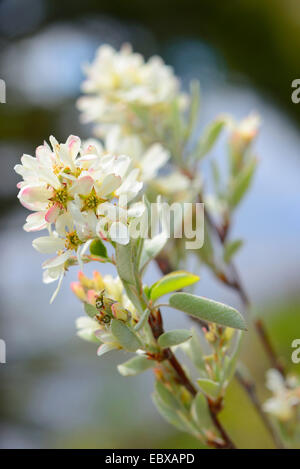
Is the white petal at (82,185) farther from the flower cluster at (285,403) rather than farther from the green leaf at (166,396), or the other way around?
the flower cluster at (285,403)

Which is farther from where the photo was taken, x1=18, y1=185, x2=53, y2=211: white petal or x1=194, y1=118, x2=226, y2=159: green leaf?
x1=194, y1=118, x2=226, y2=159: green leaf

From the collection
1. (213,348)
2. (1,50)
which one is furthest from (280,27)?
(213,348)

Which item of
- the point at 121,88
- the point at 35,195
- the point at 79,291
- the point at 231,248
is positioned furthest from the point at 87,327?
the point at 121,88

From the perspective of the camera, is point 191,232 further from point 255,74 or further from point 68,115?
point 255,74

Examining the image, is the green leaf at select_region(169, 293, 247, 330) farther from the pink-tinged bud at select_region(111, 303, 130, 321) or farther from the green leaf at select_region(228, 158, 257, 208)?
the green leaf at select_region(228, 158, 257, 208)

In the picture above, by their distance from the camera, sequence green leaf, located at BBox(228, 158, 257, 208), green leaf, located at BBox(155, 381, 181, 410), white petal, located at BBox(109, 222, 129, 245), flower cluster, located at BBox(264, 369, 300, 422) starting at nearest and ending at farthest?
white petal, located at BBox(109, 222, 129, 245), green leaf, located at BBox(155, 381, 181, 410), flower cluster, located at BBox(264, 369, 300, 422), green leaf, located at BBox(228, 158, 257, 208)

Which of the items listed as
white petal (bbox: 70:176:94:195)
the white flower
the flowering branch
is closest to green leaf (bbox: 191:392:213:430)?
the flowering branch
